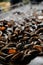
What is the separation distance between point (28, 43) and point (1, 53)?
0.37 meters

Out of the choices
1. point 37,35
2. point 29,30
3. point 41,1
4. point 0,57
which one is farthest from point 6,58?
point 41,1

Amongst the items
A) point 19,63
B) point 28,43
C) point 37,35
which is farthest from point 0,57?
point 37,35

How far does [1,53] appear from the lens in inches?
79.5

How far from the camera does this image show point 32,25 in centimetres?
293

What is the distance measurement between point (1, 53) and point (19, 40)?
386mm

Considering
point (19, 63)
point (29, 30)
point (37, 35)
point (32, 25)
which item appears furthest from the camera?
point (32, 25)

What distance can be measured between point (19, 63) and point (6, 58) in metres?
0.13

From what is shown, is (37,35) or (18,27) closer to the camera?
(37,35)

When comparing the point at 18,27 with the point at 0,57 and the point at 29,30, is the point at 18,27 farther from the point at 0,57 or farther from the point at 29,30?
the point at 0,57

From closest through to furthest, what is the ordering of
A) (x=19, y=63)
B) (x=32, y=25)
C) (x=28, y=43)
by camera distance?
(x=19, y=63), (x=28, y=43), (x=32, y=25)

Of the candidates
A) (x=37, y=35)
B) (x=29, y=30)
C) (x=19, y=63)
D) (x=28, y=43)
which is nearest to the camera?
(x=19, y=63)

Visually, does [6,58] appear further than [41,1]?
No

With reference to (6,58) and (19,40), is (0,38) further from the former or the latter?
(6,58)

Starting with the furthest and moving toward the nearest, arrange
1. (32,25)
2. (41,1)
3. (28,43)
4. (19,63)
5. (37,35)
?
(41,1)
(32,25)
(37,35)
(28,43)
(19,63)
